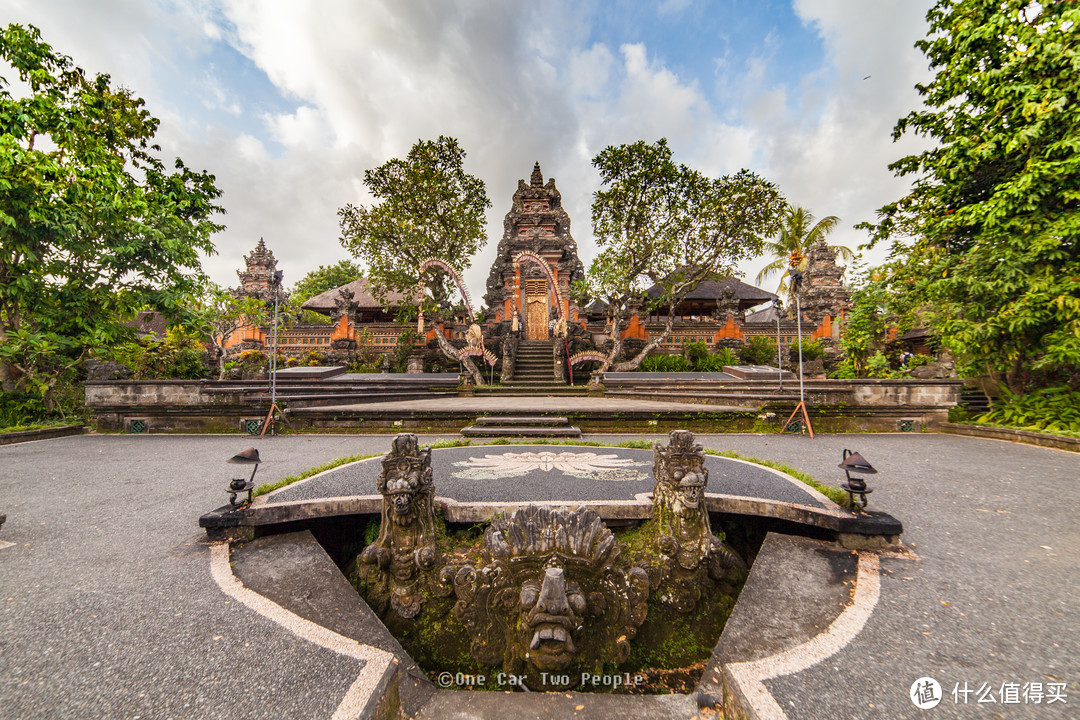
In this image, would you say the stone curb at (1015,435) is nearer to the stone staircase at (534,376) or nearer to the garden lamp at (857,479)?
the garden lamp at (857,479)

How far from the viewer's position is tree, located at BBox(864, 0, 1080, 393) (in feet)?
20.0

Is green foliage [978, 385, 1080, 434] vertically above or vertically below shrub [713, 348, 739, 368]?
below

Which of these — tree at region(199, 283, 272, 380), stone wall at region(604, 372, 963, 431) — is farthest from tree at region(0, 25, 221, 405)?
stone wall at region(604, 372, 963, 431)

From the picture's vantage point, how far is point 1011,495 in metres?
3.65

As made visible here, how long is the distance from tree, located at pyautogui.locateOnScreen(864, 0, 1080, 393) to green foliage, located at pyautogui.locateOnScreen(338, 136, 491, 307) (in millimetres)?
13906

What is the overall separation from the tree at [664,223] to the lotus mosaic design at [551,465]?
8.60m

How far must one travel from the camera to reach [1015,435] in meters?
6.28

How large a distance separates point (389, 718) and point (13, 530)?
3.66 meters

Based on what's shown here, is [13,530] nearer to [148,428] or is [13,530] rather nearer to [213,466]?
[213,466]

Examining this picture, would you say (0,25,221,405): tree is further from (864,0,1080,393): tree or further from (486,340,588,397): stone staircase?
(864,0,1080,393): tree

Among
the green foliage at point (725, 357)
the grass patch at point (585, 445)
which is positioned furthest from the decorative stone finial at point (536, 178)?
the grass patch at point (585, 445)

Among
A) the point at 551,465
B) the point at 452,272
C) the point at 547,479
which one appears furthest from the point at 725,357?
the point at 547,479

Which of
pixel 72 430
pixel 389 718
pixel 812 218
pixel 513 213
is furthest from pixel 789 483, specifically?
pixel 812 218

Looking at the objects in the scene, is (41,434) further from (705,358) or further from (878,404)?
(705,358)
